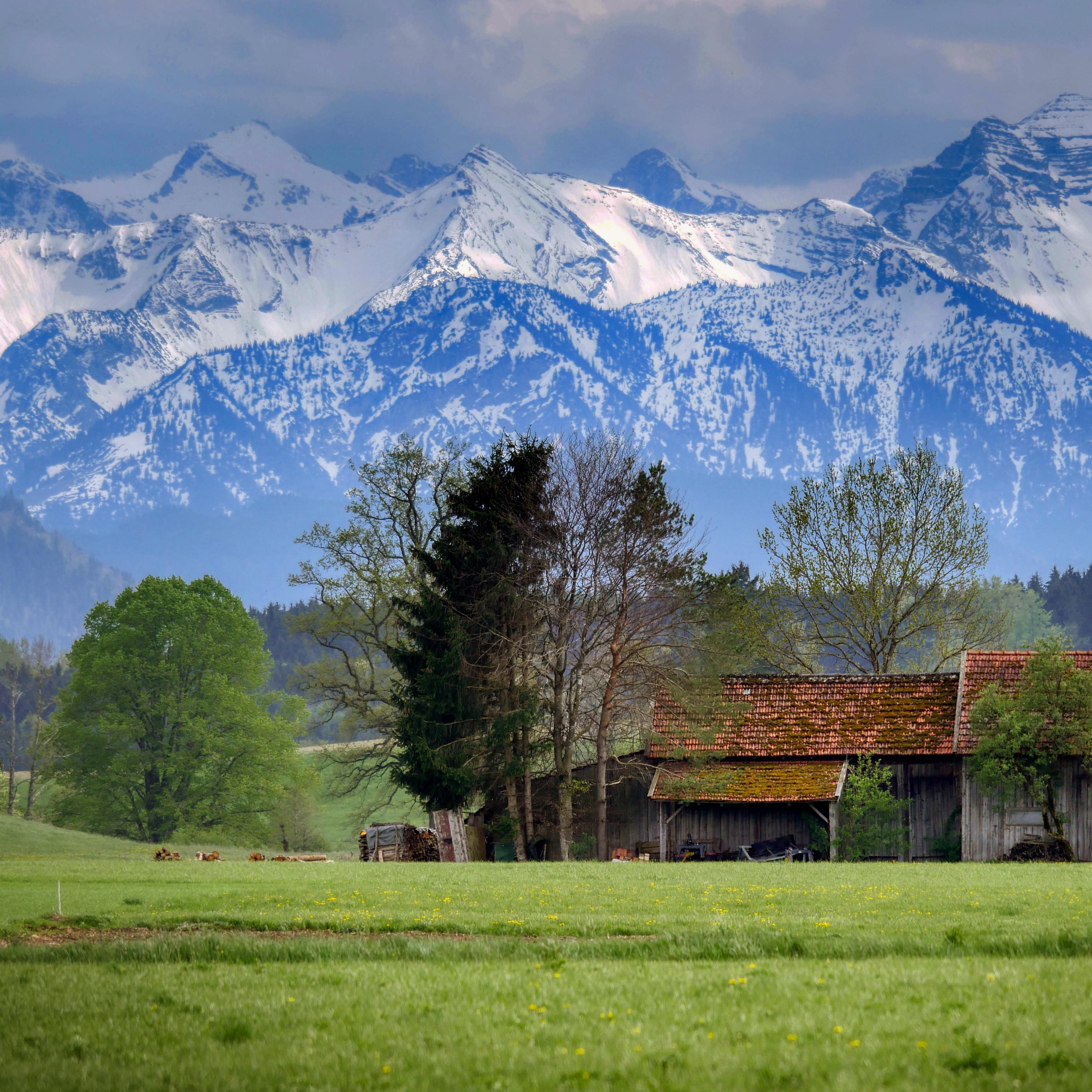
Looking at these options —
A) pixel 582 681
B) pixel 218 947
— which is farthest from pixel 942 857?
pixel 218 947

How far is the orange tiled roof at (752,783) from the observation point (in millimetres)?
40688

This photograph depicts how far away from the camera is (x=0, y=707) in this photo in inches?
6132

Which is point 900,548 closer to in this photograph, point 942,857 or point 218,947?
point 942,857

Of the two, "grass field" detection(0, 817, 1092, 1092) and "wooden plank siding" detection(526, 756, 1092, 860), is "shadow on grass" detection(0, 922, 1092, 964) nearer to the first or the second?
"grass field" detection(0, 817, 1092, 1092)

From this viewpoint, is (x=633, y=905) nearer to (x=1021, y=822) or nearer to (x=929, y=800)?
(x=1021, y=822)

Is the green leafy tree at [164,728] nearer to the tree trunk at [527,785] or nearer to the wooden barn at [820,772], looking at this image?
the tree trunk at [527,785]

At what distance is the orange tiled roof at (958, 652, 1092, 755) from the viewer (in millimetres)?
41781

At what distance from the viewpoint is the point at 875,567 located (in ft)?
177

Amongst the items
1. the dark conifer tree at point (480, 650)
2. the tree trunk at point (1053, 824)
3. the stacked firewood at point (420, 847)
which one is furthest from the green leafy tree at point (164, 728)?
the tree trunk at point (1053, 824)

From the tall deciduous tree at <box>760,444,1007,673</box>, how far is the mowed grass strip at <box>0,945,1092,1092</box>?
4175 cm

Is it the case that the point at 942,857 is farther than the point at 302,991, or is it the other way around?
the point at 942,857

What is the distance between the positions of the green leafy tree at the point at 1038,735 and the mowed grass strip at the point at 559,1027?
2796cm

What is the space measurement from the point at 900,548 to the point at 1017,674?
37.0 feet

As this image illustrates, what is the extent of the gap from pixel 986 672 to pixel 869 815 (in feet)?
23.5
